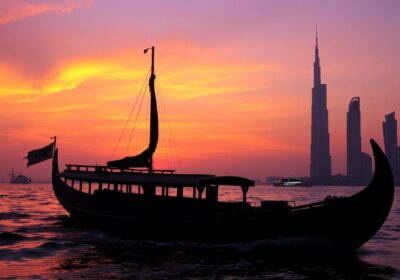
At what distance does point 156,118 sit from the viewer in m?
29.3

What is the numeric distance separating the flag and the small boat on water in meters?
10.1

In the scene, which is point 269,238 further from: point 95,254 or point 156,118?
point 156,118

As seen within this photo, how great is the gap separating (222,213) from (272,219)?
2.67 metres

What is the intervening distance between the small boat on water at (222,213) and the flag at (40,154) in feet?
33.0

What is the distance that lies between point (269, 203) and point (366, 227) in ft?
15.5

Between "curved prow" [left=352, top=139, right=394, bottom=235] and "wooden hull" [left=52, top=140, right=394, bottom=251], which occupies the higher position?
"curved prow" [left=352, top=139, right=394, bottom=235]

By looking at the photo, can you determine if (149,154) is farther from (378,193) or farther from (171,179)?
(378,193)

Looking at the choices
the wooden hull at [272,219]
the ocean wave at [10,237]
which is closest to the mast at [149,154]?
the wooden hull at [272,219]

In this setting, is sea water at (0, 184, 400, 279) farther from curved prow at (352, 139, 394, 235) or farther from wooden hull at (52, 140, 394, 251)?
curved prow at (352, 139, 394, 235)

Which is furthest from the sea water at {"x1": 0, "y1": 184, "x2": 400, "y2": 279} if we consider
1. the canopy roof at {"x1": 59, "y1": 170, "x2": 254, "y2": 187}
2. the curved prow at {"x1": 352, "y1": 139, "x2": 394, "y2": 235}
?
the canopy roof at {"x1": 59, "y1": 170, "x2": 254, "y2": 187}

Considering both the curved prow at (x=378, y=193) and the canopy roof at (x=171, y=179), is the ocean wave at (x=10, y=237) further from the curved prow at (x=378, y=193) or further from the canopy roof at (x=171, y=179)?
the curved prow at (x=378, y=193)

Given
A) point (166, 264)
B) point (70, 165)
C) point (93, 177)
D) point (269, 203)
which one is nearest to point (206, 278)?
point (166, 264)

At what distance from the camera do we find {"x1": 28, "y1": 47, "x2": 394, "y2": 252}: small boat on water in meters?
19.8

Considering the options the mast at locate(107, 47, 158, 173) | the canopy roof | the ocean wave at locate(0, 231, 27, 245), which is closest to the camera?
the canopy roof
